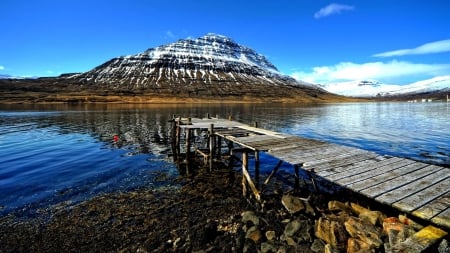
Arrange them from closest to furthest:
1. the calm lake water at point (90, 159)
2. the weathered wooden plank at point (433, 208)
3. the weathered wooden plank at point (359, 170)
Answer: the weathered wooden plank at point (433, 208) → the weathered wooden plank at point (359, 170) → the calm lake water at point (90, 159)

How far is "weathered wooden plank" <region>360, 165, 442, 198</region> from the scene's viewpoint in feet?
29.8

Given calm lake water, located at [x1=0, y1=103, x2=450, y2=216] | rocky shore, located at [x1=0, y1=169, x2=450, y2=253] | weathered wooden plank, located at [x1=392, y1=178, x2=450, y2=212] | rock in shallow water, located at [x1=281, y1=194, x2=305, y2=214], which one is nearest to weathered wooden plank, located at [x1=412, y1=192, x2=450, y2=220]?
weathered wooden plank, located at [x1=392, y1=178, x2=450, y2=212]

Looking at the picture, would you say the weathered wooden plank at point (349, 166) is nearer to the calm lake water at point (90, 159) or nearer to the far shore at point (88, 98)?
the calm lake water at point (90, 159)

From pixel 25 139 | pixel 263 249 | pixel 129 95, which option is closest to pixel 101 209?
pixel 263 249

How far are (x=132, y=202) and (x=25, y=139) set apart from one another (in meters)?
27.1

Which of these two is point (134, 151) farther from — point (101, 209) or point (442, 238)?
point (442, 238)

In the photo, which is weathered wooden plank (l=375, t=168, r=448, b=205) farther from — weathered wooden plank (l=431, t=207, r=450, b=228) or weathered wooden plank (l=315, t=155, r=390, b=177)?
weathered wooden plank (l=315, t=155, r=390, b=177)

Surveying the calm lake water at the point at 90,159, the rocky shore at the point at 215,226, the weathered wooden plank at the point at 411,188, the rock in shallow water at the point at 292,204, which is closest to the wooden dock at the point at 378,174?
the weathered wooden plank at the point at 411,188

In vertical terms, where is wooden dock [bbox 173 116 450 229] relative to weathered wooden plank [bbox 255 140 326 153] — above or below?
below

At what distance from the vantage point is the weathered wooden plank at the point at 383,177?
9.62 m

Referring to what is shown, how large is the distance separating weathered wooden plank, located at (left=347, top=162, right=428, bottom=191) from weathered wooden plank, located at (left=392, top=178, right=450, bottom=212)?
123 centimetres

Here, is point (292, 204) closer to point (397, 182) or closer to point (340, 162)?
point (340, 162)

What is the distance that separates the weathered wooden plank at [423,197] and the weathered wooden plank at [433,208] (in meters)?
0.13

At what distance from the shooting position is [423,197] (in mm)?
8625
